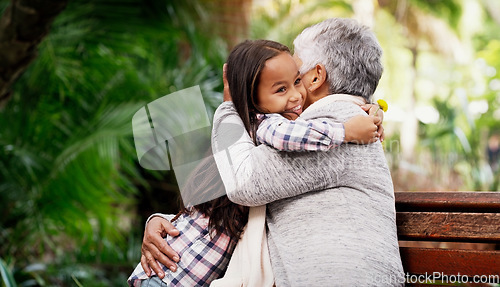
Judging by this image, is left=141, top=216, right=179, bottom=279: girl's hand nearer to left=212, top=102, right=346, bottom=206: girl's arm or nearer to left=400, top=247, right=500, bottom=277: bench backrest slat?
left=212, top=102, right=346, bottom=206: girl's arm

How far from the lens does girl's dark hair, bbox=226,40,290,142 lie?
1.62m

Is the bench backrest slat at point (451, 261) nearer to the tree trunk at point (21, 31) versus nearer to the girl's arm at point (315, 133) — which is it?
the girl's arm at point (315, 133)

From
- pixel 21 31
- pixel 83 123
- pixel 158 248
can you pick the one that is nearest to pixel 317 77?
pixel 158 248

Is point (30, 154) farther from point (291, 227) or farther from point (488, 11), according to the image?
point (488, 11)

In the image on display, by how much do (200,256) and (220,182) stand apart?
0.78 ft

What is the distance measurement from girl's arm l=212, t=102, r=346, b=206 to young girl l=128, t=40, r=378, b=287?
7 cm

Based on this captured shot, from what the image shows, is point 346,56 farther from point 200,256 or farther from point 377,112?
point 200,256

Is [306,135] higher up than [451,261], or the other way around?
[306,135]

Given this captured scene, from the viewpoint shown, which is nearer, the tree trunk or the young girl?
the young girl

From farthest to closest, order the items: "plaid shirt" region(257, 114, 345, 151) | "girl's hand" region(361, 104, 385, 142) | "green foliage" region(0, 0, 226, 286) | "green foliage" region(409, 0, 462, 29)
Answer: "green foliage" region(409, 0, 462, 29) < "green foliage" region(0, 0, 226, 286) < "girl's hand" region(361, 104, 385, 142) < "plaid shirt" region(257, 114, 345, 151)

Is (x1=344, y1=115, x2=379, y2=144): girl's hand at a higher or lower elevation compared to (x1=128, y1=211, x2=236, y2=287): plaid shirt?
higher

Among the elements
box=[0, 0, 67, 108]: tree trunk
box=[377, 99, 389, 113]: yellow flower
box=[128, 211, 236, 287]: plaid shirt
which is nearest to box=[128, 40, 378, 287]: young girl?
box=[128, 211, 236, 287]: plaid shirt

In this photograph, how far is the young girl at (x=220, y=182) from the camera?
1.63m

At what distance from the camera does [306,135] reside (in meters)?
1.49
